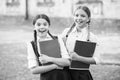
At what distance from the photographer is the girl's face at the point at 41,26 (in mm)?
2652

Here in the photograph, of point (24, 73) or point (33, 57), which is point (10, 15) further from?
point (33, 57)

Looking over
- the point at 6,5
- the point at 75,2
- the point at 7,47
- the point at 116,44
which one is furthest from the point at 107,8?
the point at 6,5

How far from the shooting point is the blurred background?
5.60m

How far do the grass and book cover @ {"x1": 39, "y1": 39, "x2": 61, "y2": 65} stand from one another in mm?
2537

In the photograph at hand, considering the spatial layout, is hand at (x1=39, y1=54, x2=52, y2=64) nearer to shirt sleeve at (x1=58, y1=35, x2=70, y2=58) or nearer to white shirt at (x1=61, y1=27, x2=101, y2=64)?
shirt sleeve at (x1=58, y1=35, x2=70, y2=58)

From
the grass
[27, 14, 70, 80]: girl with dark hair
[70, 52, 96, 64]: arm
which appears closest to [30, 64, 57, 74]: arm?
[27, 14, 70, 80]: girl with dark hair

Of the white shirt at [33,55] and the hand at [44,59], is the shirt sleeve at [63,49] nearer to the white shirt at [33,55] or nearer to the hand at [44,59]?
the white shirt at [33,55]

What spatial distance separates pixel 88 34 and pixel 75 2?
9.19 metres

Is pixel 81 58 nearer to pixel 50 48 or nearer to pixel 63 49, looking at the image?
pixel 63 49

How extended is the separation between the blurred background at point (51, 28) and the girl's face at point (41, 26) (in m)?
2.62

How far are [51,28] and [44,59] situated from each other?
892 cm

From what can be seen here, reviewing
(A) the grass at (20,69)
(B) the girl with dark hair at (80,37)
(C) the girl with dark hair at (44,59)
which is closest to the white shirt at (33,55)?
(C) the girl with dark hair at (44,59)

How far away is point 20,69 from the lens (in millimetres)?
5773

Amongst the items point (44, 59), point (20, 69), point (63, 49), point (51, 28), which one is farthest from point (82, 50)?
point (51, 28)
